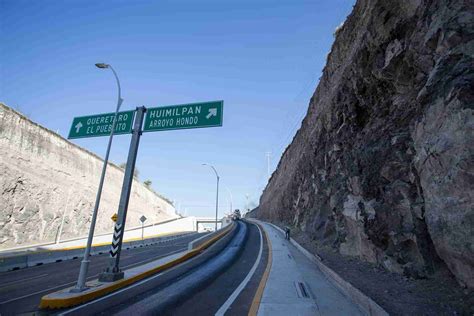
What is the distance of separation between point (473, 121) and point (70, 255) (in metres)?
27.1

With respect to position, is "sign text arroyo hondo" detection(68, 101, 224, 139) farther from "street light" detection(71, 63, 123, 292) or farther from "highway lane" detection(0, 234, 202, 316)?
"highway lane" detection(0, 234, 202, 316)

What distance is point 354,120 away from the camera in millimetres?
15484

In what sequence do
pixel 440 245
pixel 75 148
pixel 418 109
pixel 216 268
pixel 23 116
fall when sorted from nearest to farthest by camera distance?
1. pixel 440 245
2. pixel 418 109
3. pixel 216 268
4. pixel 23 116
5. pixel 75 148

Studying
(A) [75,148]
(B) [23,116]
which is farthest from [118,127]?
(A) [75,148]

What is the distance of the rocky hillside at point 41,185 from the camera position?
88.0ft

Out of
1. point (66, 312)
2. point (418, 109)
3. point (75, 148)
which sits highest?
point (75, 148)

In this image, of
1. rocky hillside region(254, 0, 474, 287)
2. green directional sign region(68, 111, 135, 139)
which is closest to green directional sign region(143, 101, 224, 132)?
green directional sign region(68, 111, 135, 139)

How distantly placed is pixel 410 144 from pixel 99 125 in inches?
523

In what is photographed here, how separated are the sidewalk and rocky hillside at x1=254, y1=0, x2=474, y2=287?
244 cm

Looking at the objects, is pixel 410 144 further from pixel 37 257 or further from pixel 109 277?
pixel 37 257

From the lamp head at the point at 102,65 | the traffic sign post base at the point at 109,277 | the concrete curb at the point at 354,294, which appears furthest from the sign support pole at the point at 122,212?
the concrete curb at the point at 354,294

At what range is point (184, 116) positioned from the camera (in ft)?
40.4

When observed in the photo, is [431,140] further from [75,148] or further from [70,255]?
[75,148]

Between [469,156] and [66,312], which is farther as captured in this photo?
[66,312]
